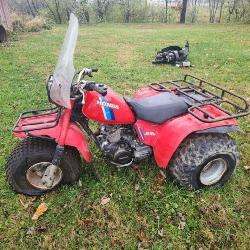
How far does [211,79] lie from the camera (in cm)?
792

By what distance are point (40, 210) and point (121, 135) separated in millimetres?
1211

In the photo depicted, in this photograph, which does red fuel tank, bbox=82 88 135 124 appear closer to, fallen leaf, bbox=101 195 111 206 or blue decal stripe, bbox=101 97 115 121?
blue decal stripe, bbox=101 97 115 121

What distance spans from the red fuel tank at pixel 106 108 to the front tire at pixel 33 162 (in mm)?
537

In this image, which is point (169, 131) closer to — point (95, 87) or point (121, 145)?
point (121, 145)

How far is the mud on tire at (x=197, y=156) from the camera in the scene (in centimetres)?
344

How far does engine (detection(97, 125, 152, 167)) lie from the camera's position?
3592mm

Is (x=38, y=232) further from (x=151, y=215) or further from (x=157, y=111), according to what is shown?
(x=157, y=111)

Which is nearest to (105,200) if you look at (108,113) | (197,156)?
(108,113)

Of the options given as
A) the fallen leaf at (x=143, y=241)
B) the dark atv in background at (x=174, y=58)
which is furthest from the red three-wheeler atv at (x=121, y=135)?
the dark atv in background at (x=174, y=58)

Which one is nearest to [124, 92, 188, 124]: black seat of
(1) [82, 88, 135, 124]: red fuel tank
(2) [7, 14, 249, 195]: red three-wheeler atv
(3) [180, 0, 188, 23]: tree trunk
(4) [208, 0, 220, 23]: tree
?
(2) [7, 14, 249, 195]: red three-wheeler atv

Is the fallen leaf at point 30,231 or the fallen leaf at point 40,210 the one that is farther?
the fallen leaf at point 40,210

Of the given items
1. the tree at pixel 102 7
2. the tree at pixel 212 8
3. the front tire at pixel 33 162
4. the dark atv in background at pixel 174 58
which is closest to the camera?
the front tire at pixel 33 162

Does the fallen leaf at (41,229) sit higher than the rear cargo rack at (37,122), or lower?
lower

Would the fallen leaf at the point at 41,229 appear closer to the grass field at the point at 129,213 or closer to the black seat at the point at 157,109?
the grass field at the point at 129,213
